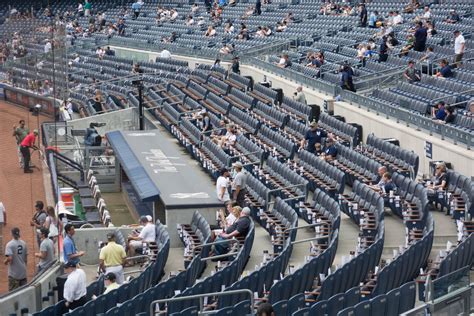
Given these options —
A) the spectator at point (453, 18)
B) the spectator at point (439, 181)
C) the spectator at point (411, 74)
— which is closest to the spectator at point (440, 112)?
the spectator at point (439, 181)

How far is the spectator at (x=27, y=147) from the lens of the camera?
100 feet

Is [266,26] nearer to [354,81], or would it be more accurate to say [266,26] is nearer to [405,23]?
[405,23]

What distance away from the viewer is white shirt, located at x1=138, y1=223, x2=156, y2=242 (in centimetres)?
2011

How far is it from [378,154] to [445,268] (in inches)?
320

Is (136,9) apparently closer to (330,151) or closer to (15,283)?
(330,151)

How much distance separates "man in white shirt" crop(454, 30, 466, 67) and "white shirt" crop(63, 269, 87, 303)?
14.5 metres

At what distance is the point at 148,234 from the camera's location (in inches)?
793

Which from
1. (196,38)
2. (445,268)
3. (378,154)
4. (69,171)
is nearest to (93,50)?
(196,38)

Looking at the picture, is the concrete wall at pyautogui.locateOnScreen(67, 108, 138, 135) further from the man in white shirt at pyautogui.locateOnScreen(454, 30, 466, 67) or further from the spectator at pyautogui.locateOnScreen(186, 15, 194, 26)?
the spectator at pyautogui.locateOnScreen(186, 15, 194, 26)

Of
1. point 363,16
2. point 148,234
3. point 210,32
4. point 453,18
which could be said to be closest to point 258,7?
point 210,32

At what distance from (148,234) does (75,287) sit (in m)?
3.43

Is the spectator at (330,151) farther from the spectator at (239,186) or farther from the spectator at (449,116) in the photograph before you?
the spectator at (239,186)

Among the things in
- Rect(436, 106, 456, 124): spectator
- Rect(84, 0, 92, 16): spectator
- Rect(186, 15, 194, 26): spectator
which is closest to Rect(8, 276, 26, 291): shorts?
Rect(436, 106, 456, 124): spectator

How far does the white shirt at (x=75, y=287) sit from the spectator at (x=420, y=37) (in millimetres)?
16366
